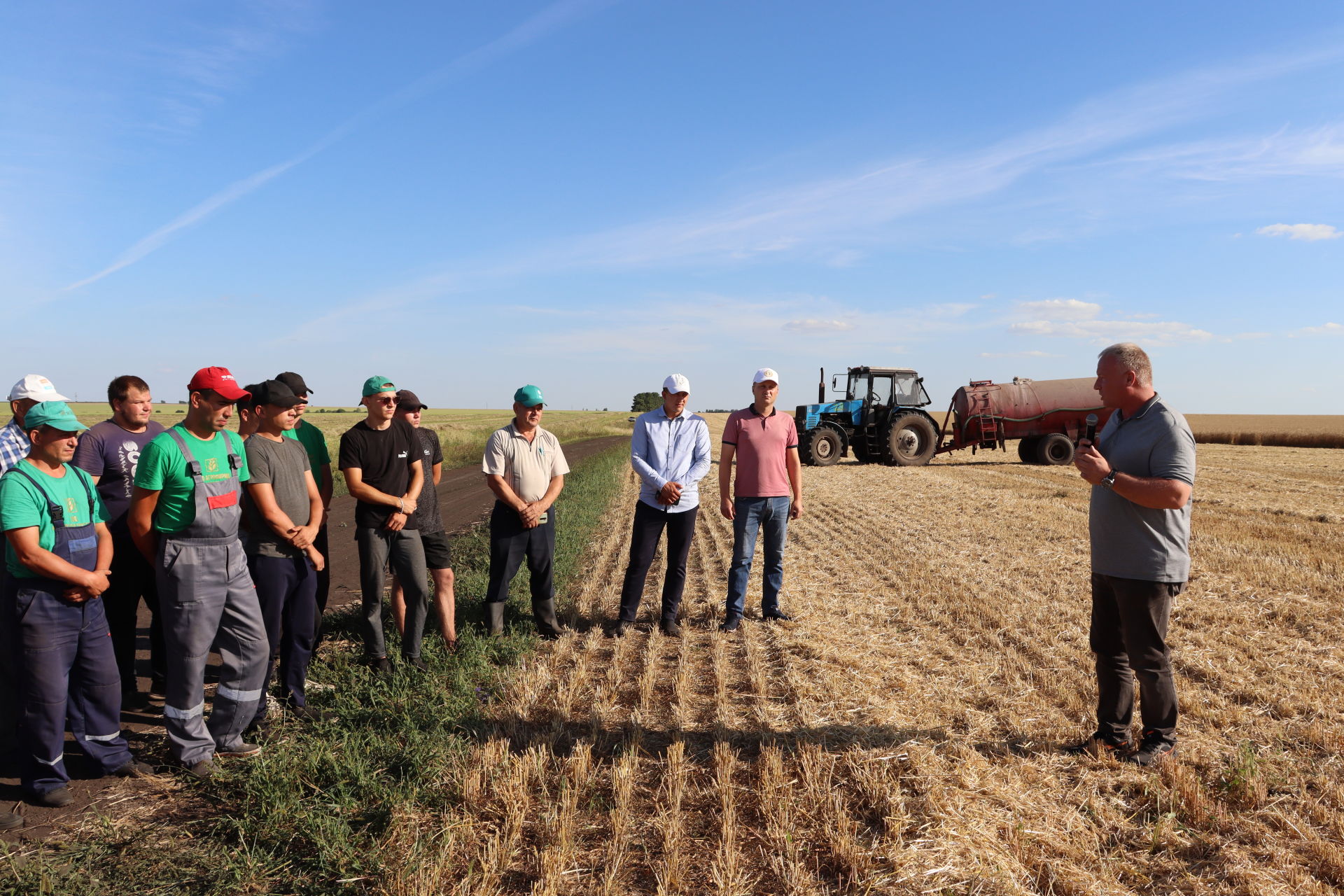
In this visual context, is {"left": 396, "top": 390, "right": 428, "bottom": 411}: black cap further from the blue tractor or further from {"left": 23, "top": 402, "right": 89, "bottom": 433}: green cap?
the blue tractor

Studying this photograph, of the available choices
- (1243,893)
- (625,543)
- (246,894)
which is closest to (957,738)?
(1243,893)

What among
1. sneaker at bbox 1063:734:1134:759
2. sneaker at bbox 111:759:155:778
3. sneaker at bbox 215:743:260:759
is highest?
sneaker at bbox 1063:734:1134:759

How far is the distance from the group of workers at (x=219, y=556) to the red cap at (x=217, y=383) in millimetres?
12

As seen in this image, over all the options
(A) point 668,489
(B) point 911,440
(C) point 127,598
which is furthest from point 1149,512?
(B) point 911,440

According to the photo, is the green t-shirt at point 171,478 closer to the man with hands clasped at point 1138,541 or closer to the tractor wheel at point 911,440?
the man with hands clasped at point 1138,541

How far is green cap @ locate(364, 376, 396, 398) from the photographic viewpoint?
5043mm

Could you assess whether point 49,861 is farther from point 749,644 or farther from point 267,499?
point 749,644

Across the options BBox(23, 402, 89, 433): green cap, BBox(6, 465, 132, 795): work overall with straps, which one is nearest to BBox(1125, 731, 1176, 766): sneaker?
BBox(6, 465, 132, 795): work overall with straps

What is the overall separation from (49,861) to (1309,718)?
624 cm

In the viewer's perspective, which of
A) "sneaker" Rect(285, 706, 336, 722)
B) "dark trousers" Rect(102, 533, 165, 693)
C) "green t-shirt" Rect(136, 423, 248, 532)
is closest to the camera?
"green t-shirt" Rect(136, 423, 248, 532)

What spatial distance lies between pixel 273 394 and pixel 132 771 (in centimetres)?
201

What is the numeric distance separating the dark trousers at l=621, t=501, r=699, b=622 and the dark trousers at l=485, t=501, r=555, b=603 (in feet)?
2.17

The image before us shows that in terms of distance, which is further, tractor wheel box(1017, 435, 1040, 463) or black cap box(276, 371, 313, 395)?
tractor wheel box(1017, 435, 1040, 463)

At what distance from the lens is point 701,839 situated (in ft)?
10.7
